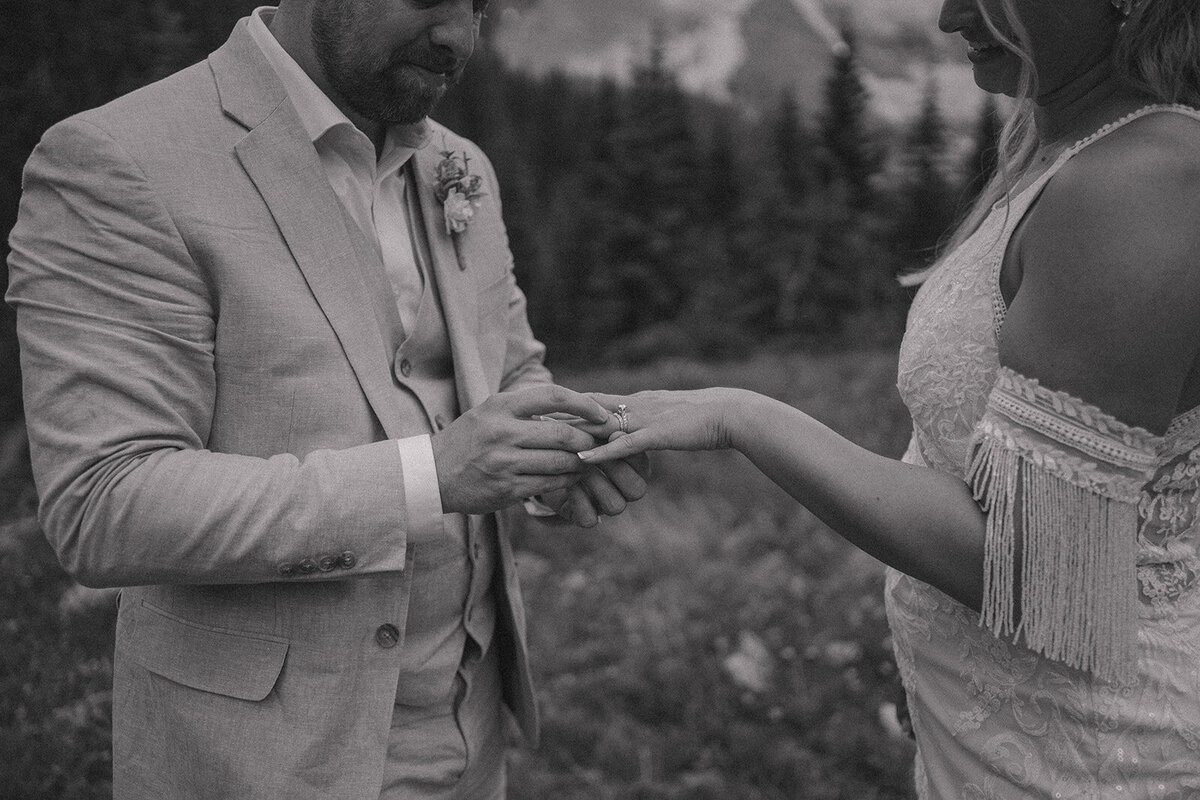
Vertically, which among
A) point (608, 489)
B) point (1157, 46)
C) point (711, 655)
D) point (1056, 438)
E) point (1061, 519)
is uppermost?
point (1157, 46)

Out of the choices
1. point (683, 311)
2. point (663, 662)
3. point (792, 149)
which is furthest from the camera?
point (683, 311)

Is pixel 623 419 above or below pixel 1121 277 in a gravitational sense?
below

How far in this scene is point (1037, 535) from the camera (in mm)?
1723

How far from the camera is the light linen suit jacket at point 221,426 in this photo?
1846mm

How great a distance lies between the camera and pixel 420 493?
6.44 feet

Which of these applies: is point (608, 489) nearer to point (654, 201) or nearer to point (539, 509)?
point (539, 509)

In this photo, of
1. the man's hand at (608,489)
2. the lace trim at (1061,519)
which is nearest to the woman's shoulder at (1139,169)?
the lace trim at (1061,519)

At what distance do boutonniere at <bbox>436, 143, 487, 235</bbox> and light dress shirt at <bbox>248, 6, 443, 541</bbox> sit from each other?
8 cm

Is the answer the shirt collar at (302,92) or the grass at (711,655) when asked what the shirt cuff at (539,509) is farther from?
the grass at (711,655)

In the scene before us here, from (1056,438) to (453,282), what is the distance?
4.54 feet

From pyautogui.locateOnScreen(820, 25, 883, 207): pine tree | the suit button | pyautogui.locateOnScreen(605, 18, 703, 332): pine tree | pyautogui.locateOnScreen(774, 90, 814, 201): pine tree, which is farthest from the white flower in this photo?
pyautogui.locateOnScreen(605, 18, 703, 332): pine tree

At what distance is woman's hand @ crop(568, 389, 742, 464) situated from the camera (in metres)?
2.03

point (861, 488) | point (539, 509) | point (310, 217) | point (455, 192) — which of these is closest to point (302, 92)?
point (310, 217)

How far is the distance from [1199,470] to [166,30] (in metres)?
7.16
